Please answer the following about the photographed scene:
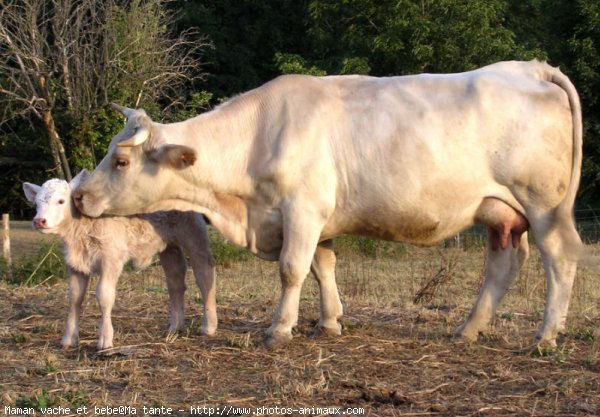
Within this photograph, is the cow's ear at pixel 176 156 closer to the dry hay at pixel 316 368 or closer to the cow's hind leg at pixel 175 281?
the cow's hind leg at pixel 175 281

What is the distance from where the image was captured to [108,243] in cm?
823

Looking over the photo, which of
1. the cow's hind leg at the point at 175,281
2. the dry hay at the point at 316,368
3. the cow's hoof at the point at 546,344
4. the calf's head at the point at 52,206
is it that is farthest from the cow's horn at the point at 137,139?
the cow's hoof at the point at 546,344

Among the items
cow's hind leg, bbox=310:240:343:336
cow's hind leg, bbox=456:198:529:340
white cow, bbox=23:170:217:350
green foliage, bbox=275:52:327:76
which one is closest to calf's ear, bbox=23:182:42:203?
white cow, bbox=23:170:217:350

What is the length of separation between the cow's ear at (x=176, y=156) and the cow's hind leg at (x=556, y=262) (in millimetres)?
2691

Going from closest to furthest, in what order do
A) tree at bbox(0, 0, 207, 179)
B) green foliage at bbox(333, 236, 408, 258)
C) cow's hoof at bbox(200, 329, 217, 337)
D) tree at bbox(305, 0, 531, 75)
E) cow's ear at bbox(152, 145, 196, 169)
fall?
cow's ear at bbox(152, 145, 196, 169) → cow's hoof at bbox(200, 329, 217, 337) → green foliage at bbox(333, 236, 408, 258) → tree at bbox(305, 0, 531, 75) → tree at bbox(0, 0, 207, 179)

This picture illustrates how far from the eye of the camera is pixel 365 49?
25188mm

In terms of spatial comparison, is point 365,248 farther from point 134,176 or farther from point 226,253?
point 134,176

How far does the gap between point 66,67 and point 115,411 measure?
21.0 metres

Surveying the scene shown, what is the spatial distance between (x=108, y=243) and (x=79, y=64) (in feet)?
60.9

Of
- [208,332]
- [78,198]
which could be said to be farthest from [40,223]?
[208,332]

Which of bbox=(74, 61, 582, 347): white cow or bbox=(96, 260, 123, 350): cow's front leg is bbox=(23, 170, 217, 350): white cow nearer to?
bbox=(96, 260, 123, 350): cow's front leg

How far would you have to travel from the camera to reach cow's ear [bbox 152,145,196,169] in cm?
791

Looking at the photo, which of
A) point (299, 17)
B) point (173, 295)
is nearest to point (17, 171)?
point (299, 17)

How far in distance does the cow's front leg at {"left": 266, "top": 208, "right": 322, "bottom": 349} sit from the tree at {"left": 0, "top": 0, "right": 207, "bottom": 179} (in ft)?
59.1
